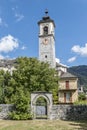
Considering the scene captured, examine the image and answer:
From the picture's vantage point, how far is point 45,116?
2875cm

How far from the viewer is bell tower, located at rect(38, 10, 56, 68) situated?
53.8m

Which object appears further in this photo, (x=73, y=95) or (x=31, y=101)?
(x=73, y=95)

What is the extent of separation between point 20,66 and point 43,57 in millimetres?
14989

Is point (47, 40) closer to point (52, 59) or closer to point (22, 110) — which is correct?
point (52, 59)

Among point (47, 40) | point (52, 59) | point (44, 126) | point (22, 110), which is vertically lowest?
point (44, 126)

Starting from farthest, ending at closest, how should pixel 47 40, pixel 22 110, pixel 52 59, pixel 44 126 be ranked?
pixel 47 40, pixel 52 59, pixel 22 110, pixel 44 126

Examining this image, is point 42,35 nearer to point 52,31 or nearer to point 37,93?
point 52,31

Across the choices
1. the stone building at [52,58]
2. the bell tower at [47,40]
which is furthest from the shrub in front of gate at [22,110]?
the bell tower at [47,40]

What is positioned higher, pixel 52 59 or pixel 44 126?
pixel 52 59

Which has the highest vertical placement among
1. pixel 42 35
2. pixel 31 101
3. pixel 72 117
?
pixel 42 35

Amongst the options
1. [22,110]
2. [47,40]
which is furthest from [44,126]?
[47,40]

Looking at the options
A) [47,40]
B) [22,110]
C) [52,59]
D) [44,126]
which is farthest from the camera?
[47,40]

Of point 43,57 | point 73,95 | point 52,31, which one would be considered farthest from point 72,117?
point 52,31

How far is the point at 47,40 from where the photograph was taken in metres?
54.9
